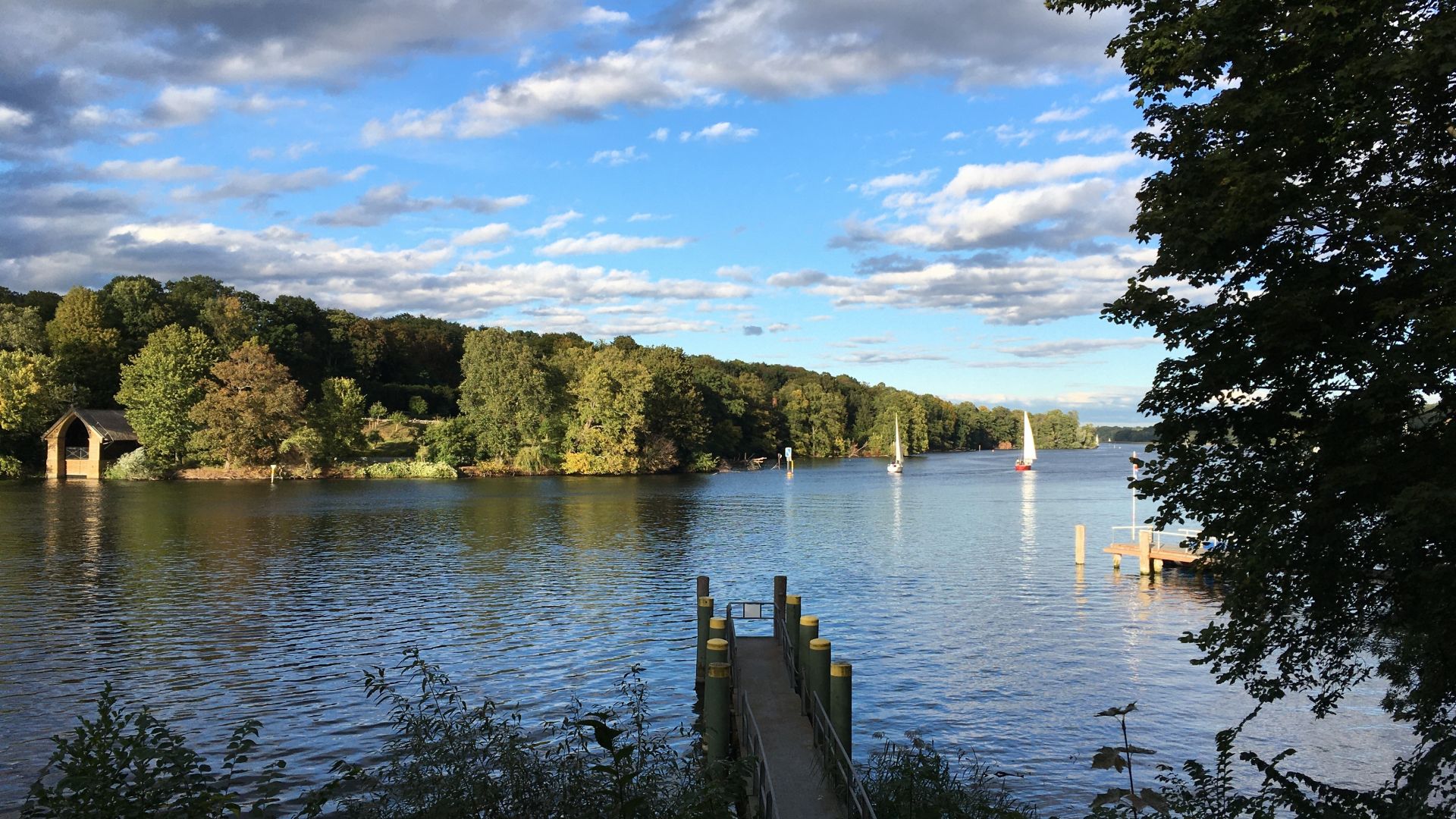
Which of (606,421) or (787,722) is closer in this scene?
(787,722)

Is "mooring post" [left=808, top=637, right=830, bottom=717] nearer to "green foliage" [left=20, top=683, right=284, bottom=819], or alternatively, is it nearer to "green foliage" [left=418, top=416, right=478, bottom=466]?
"green foliage" [left=20, top=683, right=284, bottom=819]

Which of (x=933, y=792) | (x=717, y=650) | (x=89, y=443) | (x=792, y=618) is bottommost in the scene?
(x=933, y=792)

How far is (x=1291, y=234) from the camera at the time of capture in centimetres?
1080

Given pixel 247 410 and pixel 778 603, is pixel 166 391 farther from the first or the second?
pixel 778 603

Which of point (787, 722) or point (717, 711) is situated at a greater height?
point (717, 711)

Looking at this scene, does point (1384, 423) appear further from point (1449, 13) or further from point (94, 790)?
point (94, 790)

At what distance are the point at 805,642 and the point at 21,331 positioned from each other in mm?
105786

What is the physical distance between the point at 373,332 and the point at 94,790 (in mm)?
139070

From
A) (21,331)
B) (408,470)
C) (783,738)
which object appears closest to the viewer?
(783,738)

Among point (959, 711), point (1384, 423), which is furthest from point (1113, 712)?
point (959, 711)

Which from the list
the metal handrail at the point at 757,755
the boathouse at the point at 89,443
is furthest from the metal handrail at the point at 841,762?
the boathouse at the point at 89,443

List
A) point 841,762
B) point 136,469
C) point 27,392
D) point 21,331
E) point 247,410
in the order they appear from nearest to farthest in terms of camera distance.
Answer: point 841,762 < point 27,392 < point 136,469 < point 247,410 < point 21,331

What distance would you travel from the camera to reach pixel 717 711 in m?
14.5

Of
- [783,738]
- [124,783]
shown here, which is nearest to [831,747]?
[783,738]
